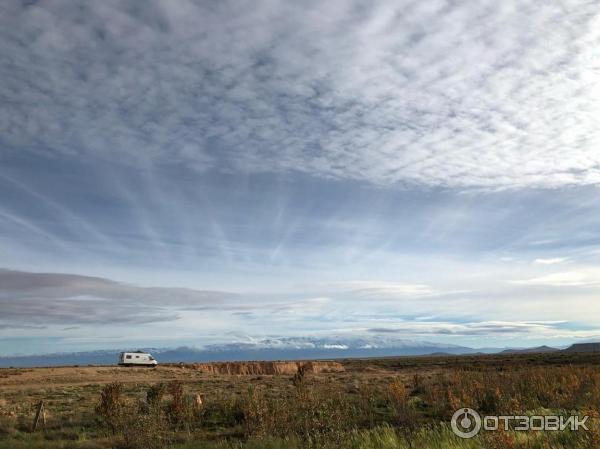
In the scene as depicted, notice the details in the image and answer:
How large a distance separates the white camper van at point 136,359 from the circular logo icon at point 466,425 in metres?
65.8

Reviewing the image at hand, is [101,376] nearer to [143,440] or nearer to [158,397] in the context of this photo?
[158,397]

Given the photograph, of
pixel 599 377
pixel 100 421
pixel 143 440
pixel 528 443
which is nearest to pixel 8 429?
pixel 100 421

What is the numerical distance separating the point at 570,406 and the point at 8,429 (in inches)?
678

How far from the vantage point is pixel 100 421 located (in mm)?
16969

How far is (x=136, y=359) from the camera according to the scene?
73312mm

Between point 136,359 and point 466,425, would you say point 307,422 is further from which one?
point 136,359

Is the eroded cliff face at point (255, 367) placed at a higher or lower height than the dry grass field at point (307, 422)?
lower

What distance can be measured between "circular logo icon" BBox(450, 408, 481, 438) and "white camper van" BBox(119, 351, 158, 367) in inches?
2592

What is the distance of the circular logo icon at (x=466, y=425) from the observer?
966cm
